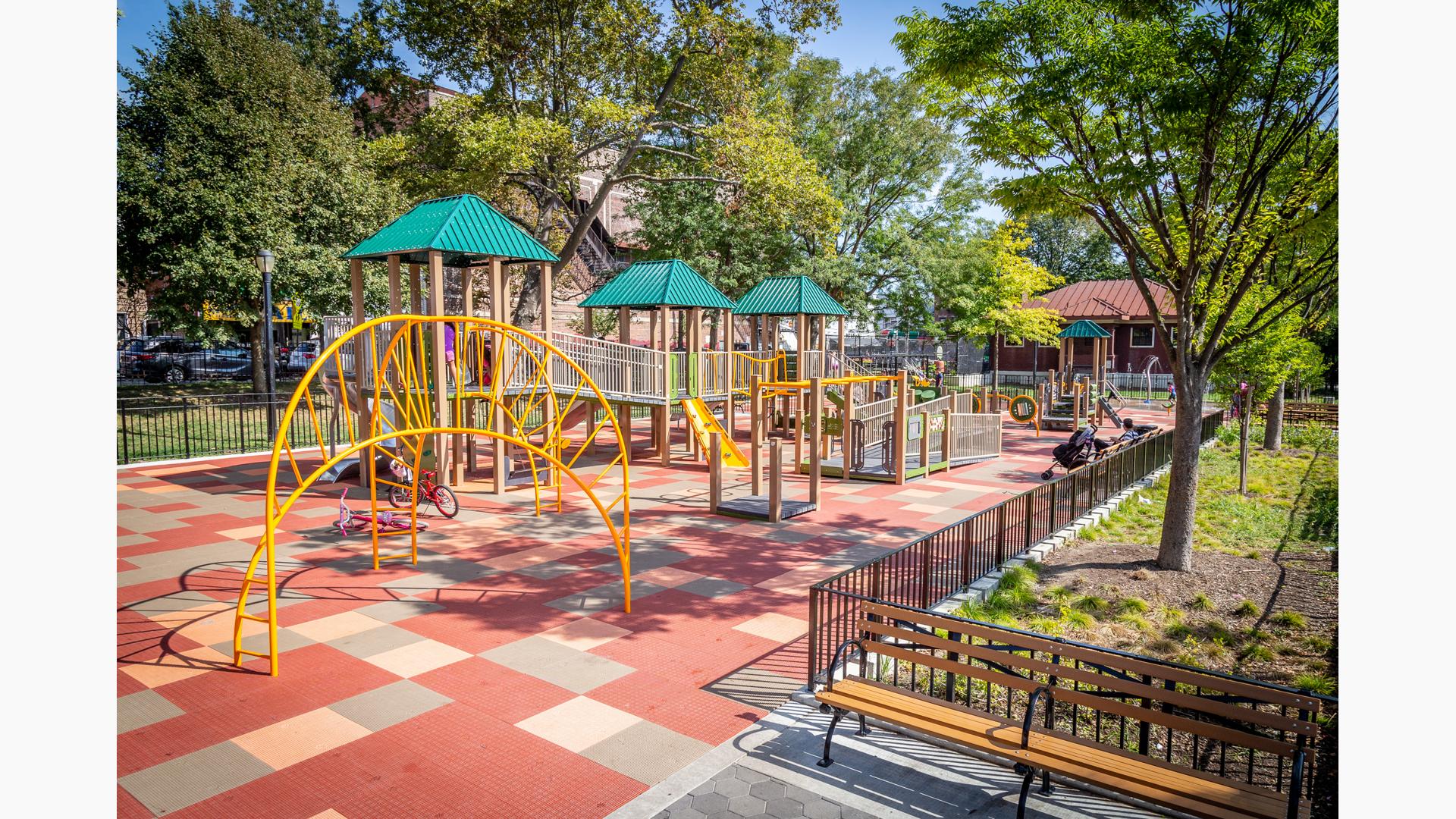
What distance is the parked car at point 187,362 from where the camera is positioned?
3588 centimetres

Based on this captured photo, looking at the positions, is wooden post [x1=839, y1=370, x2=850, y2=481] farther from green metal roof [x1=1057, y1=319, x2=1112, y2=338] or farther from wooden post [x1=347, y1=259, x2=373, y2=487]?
green metal roof [x1=1057, y1=319, x2=1112, y2=338]

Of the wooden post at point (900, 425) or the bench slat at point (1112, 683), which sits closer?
the bench slat at point (1112, 683)

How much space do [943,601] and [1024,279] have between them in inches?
1118

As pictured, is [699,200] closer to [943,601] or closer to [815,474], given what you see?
[815,474]

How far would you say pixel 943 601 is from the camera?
9.19 m

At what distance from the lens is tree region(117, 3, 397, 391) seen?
24.3m

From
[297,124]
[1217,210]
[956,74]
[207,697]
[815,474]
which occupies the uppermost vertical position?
[297,124]

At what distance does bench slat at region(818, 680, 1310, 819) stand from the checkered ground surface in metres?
1.24

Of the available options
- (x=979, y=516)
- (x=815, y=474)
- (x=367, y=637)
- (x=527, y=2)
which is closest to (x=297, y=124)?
(x=527, y=2)

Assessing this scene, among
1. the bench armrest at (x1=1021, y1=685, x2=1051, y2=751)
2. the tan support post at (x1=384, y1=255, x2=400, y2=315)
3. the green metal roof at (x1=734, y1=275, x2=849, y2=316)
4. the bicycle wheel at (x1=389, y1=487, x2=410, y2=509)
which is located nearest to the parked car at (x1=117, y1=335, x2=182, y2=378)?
the tan support post at (x1=384, y1=255, x2=400, y2=315)

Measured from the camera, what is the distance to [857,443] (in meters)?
18.2

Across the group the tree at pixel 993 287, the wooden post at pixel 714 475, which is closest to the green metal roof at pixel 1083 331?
the tree at pixel 993 287

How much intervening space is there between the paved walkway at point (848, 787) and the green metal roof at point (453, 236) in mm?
11574

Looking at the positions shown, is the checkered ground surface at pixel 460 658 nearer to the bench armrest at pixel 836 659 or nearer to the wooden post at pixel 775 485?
the wooden post at pixel 775 485
